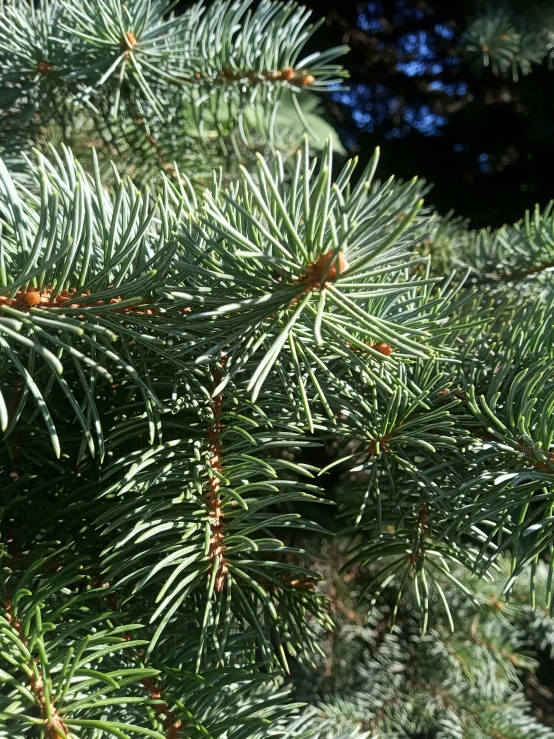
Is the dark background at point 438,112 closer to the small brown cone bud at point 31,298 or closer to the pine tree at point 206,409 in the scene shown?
the pine tree at point 206,409

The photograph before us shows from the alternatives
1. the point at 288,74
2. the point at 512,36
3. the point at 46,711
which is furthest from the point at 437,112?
the point at 46,711

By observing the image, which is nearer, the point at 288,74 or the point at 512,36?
the point at 288,74

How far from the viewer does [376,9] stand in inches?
51.9

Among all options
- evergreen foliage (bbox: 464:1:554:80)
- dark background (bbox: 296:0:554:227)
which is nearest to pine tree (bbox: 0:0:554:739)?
evergreen foliage (bbox: 464:1:554:80)

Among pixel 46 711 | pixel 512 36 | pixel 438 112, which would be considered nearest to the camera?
pixel 46 711

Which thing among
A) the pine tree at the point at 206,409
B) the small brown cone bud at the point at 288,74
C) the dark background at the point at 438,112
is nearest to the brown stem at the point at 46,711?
the pine tree at the point at 206,409

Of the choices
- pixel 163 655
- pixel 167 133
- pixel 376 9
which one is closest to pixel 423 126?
pixel 376 9

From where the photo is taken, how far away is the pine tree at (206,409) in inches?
7.6

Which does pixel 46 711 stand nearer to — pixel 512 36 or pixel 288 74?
pixel 288 74

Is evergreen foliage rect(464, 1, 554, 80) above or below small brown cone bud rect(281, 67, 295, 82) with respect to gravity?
above

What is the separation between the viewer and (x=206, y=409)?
0.25m

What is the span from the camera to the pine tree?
19cm

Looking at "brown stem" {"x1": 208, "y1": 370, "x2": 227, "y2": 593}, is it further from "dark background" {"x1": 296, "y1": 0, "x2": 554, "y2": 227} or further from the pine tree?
"dark background" {"x1": 296, "y1": 0, "x2": 554, "y2": 227}

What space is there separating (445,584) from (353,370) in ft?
1.18
